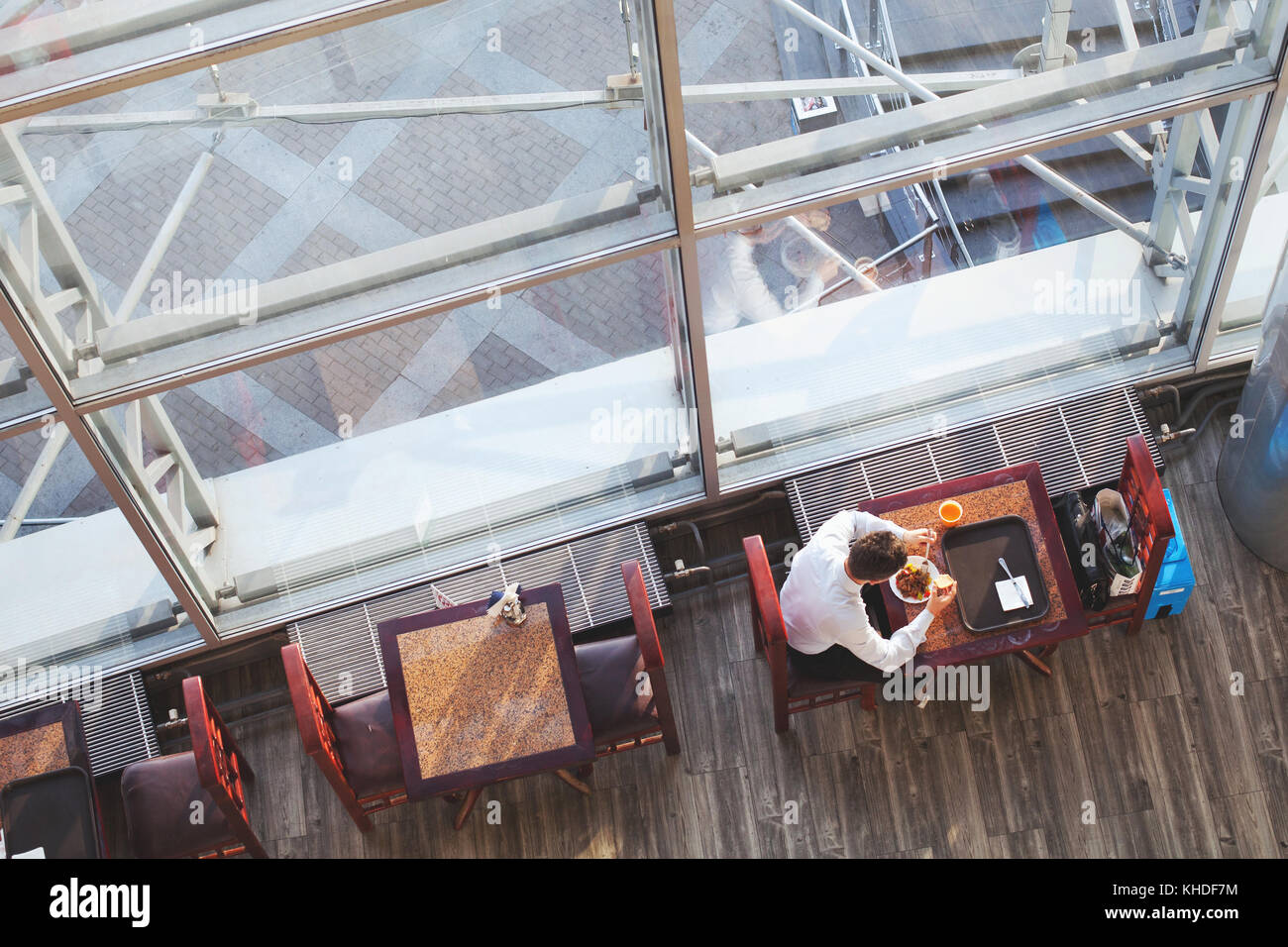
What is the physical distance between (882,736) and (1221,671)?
142cm

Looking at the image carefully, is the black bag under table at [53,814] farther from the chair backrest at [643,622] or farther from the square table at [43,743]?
the chair backrest at [643,622]

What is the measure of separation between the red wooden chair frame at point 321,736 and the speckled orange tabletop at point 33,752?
95 centimetres

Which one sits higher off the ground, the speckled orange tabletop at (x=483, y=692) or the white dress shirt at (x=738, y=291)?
the white dress shirt at (x=738, y=291)

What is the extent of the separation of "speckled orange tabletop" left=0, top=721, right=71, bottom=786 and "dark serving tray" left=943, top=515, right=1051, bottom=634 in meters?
3.33

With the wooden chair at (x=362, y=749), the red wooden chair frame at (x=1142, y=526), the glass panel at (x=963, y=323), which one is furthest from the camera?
the glass panel at (x=963, y=323)

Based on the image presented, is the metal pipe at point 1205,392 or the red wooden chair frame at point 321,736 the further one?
the metal pipe at point 1205,392

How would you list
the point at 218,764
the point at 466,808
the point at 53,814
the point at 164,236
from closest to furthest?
the point at 164,236 < the point at 218,764 < the point at 53,814 < the point at 466,808

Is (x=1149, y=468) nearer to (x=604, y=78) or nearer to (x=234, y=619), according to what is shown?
(x=604, y=78)

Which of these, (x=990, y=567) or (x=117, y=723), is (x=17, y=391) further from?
(x=990, y=567)

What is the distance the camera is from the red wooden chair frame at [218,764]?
3.89 metres

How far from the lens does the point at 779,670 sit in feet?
14.0

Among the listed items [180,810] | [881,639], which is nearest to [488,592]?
[180,810]

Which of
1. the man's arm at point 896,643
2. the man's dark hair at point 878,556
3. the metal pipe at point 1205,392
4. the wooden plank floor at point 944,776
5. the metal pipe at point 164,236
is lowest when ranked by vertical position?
the wooden plank floor at point 944,776

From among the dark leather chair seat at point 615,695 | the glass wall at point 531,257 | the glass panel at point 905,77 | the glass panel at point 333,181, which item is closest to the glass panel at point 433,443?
the glass wall at point 531,257
